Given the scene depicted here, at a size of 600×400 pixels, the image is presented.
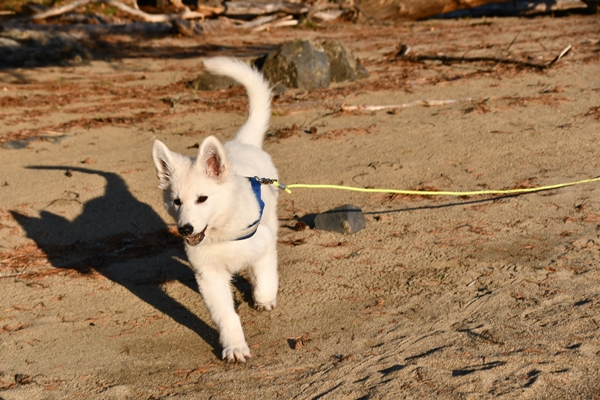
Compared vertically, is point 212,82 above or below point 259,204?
below

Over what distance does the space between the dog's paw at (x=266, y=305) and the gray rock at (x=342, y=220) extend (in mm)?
1222

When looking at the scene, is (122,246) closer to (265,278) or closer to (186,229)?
(265,278)

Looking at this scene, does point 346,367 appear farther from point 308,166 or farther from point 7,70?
point 7,70

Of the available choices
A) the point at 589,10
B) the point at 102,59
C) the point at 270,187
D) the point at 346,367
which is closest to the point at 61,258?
the point at 270,187

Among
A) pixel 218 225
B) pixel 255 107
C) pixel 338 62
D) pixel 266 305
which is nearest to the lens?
pixel 218 225

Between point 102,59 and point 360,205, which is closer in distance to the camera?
point 360,205

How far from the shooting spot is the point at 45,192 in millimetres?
7441

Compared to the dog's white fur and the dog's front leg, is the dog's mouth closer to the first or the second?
the dog's white fur

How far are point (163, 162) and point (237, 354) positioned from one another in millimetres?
1381

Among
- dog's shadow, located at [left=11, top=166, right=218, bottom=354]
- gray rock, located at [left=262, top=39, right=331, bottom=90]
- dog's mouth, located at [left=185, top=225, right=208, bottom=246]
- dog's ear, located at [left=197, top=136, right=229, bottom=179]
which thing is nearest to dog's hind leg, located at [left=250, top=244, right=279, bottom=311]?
dog's shadow, located at [left=11, top=166, right=218, bottom=354]

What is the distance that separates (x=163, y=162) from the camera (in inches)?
176

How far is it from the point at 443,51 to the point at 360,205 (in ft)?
26.2

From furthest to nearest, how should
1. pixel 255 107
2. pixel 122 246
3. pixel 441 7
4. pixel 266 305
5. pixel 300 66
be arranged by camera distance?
pixel 441 7 < pixel 300 66 < pixel 122 246 < pixel 255 107 < pixel 266 305

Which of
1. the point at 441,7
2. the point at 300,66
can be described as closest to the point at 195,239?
the point at 300,66
